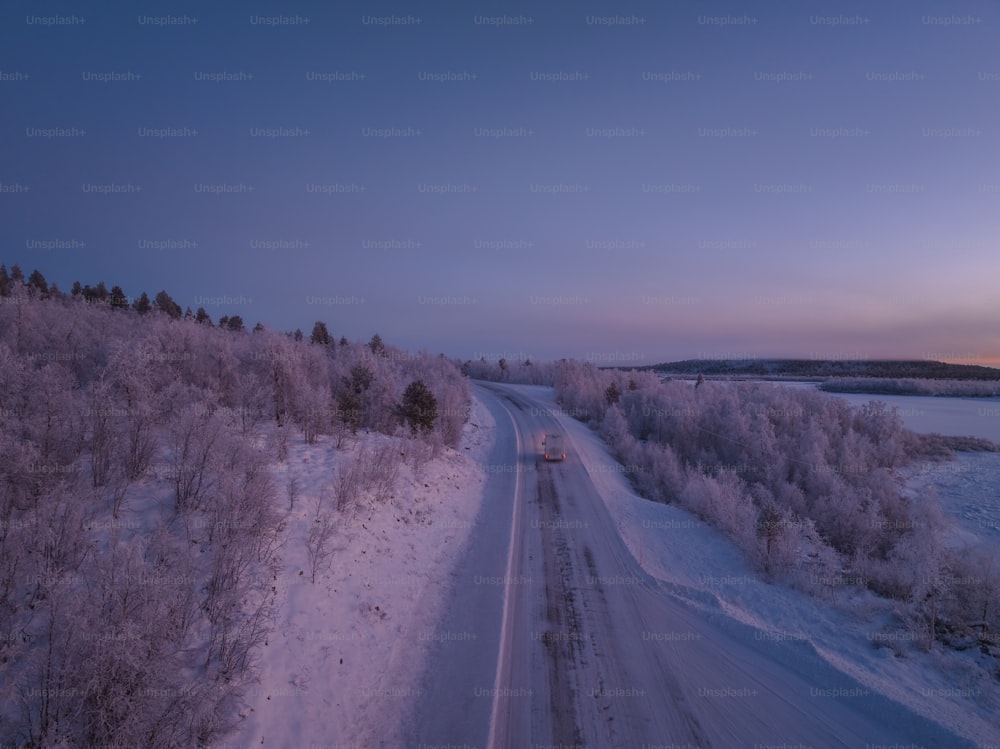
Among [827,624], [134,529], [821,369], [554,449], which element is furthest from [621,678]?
[821,369]

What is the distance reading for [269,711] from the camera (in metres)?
5.52

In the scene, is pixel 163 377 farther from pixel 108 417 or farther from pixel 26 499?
pixel 26 499

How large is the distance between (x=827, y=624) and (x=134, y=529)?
1236cm

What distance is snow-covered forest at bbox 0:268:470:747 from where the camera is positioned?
4.24 meters

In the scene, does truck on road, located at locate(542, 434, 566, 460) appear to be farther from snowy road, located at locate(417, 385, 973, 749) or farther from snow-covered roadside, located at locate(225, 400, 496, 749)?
snowy road, located at locate(417, 385, 973, 749)

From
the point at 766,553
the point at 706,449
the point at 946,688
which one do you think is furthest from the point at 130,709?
the point at 706,449

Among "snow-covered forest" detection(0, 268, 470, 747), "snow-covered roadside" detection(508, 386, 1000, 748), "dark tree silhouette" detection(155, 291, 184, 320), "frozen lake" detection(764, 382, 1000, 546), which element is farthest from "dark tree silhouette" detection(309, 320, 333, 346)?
"frozen lake" detection(764, 382, 1000, 546)

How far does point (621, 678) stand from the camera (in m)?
6.99

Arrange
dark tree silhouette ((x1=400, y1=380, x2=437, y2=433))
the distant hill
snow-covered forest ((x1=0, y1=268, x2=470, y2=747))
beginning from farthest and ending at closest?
the distant hill
dark tree silhouette ((x1=400, y1=380, x2=437, y2=433))
snow-covered forest ((x1=0, y1=268, x2=470, y2=747))

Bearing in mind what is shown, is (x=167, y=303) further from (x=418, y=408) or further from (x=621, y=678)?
(x=621, y=678)

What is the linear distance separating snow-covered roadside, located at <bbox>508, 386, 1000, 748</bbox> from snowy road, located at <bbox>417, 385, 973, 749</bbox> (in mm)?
321

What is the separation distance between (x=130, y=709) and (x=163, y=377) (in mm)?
10843

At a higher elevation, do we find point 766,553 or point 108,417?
point 108,417

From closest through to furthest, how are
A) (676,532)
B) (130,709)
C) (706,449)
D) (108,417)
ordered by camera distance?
1. (130,709)
2. (108,417)
3. (676,532)
4. (706,449)
